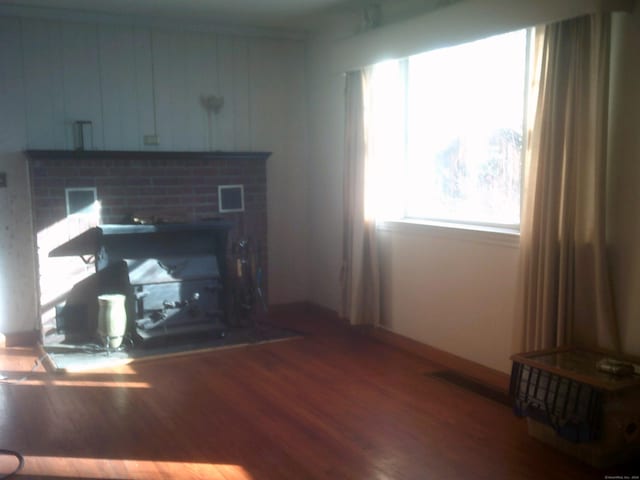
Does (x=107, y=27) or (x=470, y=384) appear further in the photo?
(x=107, y=27)

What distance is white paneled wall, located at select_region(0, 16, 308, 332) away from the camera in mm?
4547

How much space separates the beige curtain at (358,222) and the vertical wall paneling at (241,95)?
1.02m

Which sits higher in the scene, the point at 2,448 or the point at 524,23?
the point at 524,23

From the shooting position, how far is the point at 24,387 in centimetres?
371

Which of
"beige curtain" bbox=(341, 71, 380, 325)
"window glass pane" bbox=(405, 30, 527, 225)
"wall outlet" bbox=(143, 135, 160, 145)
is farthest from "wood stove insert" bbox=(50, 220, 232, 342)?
"window glass pane" bbox=(405, 30, 527, 225)

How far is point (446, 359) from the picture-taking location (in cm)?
401

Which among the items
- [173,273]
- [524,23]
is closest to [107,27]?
[173,273]

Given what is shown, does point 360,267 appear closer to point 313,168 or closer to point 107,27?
point 313,168

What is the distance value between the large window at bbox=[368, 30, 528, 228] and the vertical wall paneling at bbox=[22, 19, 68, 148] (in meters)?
2.34

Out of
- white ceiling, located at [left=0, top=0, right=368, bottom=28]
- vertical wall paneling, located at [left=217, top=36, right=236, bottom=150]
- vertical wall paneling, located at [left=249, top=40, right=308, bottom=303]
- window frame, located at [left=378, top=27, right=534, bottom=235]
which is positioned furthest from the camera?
vertical wall paneling, located at [left=249, top=40, right=308, bottom=303]

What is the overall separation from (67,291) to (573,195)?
357 cm

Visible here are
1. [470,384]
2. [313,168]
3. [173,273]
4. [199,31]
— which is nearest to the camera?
[470,384]

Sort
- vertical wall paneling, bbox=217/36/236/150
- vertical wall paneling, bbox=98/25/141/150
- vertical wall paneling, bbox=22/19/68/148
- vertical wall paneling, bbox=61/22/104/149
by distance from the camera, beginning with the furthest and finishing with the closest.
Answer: vertical wall paneling, bbox=217/36/236/150, vertical wall paneling, bbox=98/25/141/150, vertical wall paneling, bbox=61/22/104/149, vertical wall paneling, bbox=22/19/68/148

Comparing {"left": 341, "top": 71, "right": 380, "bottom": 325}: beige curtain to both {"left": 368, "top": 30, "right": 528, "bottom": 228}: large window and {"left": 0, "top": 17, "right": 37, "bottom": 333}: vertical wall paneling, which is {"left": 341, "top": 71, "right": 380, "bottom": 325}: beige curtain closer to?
{"left": 368, "top": 30, "right": 528, "bottom": 228}: large window
